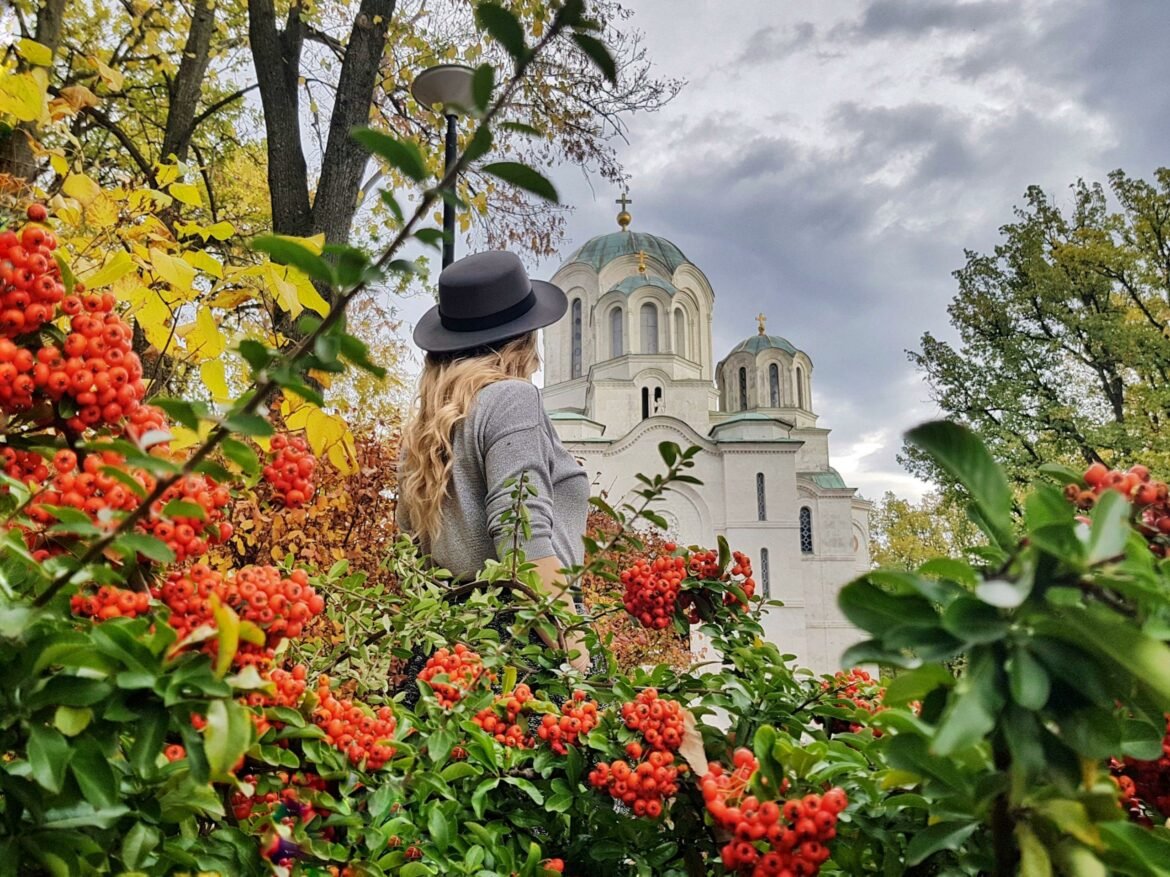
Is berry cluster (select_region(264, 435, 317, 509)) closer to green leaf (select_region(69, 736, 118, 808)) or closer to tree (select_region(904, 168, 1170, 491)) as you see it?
green leaf (select_region(69, 736, 118, 808))

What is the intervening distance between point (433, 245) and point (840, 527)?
30.1m

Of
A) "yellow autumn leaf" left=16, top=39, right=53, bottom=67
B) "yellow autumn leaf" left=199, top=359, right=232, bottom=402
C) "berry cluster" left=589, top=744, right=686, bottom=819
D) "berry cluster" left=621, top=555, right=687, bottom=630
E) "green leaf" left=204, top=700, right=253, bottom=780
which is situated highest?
"yellow autumn leaf" left=16, top=39, right=53, bottom=67

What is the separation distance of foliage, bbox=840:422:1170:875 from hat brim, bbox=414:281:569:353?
66.9 inches

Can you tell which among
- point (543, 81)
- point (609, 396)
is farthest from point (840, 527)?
point (543, 81)

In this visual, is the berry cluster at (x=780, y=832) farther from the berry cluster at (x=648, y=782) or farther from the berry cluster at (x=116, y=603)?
the berry cluster at (x=116, y=603)

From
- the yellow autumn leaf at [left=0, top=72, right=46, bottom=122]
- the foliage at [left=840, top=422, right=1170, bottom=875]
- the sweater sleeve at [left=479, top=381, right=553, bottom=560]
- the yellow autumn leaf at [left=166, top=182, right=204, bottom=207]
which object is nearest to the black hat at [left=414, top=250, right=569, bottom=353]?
the sweater sleeve at [left=479, top=381, right=553, bottom=560]

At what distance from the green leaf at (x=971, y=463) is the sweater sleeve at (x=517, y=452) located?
56.0 inches

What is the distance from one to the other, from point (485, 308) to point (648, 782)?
1.56 m

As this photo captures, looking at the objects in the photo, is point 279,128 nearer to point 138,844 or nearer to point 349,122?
point 349,122

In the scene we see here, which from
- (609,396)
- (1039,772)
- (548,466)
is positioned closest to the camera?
(1039,772)

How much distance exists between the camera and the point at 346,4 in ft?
20.8

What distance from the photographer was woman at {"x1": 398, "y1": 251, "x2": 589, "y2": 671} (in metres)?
2.06

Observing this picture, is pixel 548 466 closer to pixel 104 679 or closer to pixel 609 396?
pixel 104 679

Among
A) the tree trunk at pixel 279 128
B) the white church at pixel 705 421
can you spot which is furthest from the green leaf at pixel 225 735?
the white church at pixel 705 421
